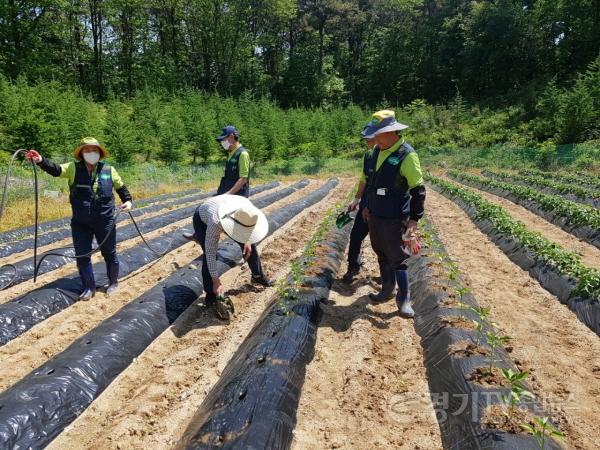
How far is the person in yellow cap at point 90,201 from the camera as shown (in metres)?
4.50

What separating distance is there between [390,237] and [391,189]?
478mm

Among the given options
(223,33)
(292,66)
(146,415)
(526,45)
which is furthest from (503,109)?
(146,415)

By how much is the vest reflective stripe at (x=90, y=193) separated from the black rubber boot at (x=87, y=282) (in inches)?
25.2

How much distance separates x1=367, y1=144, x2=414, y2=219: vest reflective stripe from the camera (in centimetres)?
381

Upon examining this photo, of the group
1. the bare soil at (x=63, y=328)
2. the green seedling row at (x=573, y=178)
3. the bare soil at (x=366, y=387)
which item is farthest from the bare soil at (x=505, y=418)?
the green seedling row at (x=573, y=178)

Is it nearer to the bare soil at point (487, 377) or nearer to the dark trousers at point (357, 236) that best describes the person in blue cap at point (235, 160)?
the dark trousers at point (357, 236)

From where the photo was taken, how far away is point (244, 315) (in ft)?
14.9

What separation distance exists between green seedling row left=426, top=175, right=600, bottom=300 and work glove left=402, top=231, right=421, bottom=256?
204 cm

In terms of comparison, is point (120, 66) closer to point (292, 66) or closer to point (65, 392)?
point (292, 66)

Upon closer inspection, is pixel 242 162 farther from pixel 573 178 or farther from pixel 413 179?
pixel 573 178

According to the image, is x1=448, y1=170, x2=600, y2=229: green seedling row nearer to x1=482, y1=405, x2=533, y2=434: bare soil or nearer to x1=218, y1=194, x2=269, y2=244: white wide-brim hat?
x1=482, y1=405, x2=533, y2=434: bare soil

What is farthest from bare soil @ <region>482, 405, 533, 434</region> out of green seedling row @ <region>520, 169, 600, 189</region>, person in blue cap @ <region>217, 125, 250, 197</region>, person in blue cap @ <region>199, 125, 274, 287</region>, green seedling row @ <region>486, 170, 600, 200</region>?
green seedling row @ <region>520, 169, 600, 189</region>

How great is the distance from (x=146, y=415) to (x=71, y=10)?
122 ft

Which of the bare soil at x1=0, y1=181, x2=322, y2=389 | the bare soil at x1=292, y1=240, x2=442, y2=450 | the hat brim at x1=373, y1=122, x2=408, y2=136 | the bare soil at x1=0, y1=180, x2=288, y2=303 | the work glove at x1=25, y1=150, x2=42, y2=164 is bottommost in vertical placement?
the bare soil at x1=0, y1=180, x2=288, y2=303
